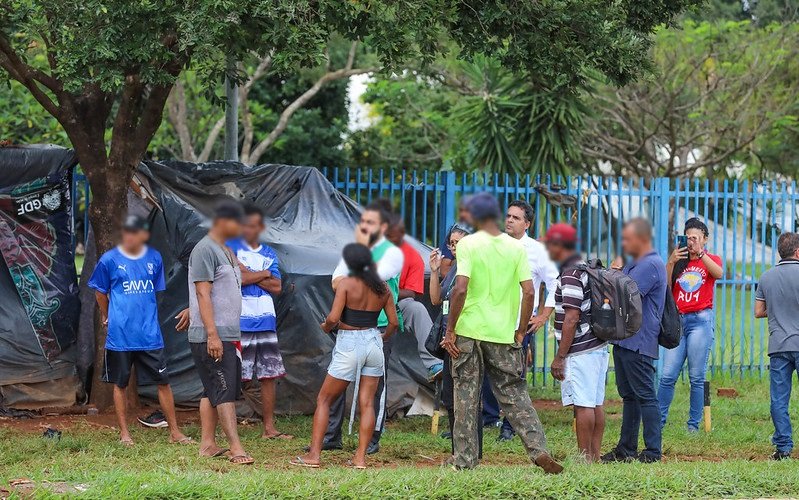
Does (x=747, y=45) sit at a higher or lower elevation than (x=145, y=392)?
higher

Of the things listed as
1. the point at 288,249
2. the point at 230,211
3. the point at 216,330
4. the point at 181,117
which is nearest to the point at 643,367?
the point at 216,330

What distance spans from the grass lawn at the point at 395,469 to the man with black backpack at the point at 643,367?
0.87 feet

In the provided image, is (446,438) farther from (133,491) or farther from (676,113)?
(676,113)

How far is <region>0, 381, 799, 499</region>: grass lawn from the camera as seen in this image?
18.7ft

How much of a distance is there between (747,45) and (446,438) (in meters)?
16.2

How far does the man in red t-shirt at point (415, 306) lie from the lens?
301 inches

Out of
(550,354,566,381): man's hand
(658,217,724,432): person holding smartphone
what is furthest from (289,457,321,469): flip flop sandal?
(658,217,724,432): person holding smartphone

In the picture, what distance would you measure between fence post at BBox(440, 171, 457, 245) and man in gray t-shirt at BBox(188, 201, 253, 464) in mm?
4125

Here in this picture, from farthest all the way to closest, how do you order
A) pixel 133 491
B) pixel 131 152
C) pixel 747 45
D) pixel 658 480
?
pixel 747 45 < pixel 131 152 < pixel 658 480 < pixel 133 491

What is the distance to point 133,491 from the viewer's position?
5457mm

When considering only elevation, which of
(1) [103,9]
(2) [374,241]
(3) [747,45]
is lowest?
(2) [374,241]

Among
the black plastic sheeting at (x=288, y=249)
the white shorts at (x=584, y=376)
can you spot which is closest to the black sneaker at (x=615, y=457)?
the white shorts at (x=584, y=376)

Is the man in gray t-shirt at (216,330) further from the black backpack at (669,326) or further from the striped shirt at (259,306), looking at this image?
the black backpack at (669,326)

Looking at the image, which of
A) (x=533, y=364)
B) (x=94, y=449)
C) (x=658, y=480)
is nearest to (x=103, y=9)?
(x=94, y=449)
